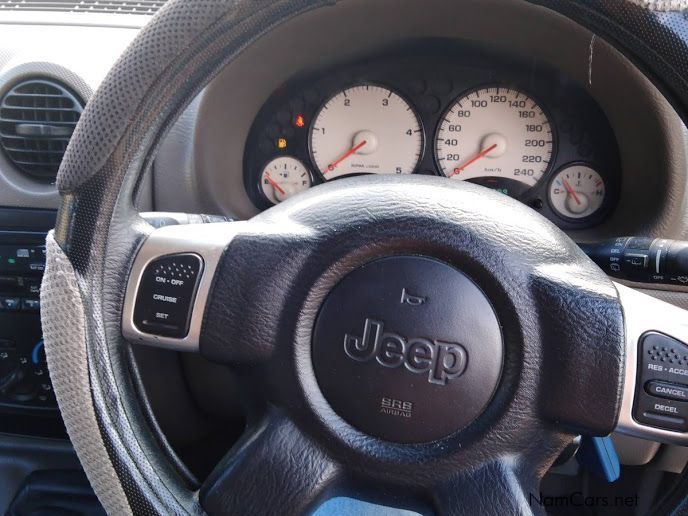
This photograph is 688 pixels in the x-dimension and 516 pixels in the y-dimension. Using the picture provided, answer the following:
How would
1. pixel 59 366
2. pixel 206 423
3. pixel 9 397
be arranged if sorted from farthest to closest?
pixel 9 397 < pixel 206 423 < pixel 59 366

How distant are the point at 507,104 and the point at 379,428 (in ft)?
3.31

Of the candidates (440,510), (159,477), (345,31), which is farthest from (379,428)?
(345,31)

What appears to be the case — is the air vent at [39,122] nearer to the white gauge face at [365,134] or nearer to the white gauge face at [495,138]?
the white gauge face at [365,134]

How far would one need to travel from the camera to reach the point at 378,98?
1.57m

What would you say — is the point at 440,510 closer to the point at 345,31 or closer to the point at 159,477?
the point at 159,477

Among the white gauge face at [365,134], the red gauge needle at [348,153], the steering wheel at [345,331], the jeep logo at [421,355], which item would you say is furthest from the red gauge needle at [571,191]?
the jeep logo at [421,355]

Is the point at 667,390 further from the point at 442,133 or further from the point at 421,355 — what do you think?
the point at 442,133

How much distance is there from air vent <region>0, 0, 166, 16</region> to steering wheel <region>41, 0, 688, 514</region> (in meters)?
0.94

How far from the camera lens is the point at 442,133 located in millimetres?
1599

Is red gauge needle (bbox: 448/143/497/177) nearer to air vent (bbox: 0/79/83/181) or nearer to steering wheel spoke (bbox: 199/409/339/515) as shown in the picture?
air vent (bbox: 0/79/83/181)

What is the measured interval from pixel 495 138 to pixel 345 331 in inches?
37.5

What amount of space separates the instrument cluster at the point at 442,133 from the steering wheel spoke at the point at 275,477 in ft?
2.75

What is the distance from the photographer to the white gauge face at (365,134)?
156 centimetres

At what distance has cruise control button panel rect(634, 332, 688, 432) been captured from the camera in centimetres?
72
